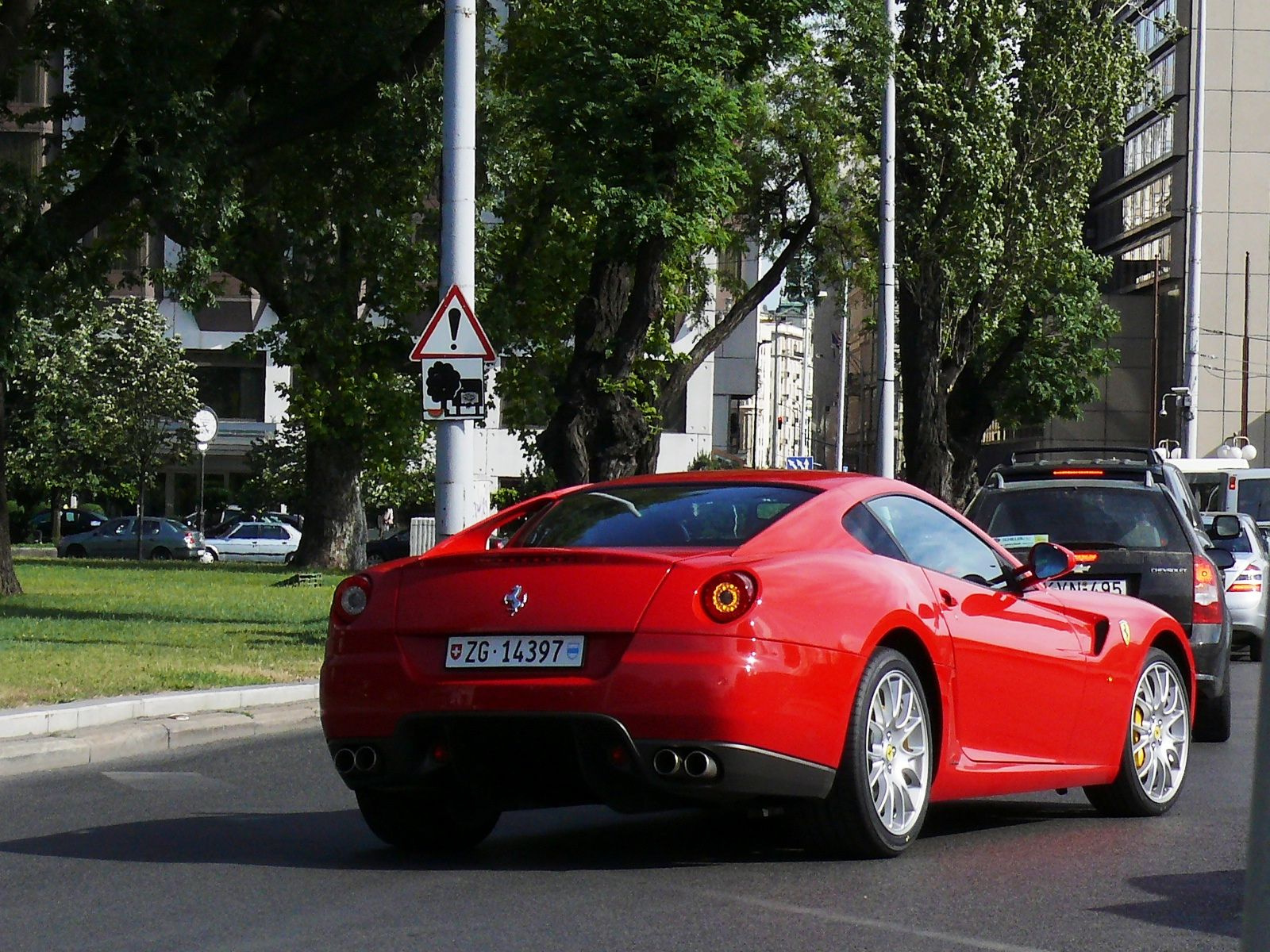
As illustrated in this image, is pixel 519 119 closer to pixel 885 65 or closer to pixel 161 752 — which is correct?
pixel 885 65

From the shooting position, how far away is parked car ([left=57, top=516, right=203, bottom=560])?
56.8m

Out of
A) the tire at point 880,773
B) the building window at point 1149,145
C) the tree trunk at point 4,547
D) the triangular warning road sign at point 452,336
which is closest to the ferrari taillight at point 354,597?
the tire at point 880,773

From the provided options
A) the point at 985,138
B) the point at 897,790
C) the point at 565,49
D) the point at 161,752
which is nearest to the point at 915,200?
the point at 985,138

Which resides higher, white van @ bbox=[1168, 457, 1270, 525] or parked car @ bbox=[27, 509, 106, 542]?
white van @ bbox=[1168, 457, 1270, 525]

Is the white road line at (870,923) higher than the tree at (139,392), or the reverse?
the tree at (139,392)

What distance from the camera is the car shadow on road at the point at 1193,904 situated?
595 centimetres

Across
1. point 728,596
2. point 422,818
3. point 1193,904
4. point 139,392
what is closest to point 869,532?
point 728,596

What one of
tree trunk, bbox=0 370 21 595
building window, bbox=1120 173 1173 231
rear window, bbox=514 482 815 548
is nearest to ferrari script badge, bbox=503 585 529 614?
rear window, bbox=514 482 815 548

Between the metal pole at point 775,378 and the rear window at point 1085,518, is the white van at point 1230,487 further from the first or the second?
the metal pole at point 775,378

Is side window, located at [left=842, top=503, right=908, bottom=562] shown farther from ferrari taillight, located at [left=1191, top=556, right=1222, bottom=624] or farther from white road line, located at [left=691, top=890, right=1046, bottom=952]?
ferrari taillight, located at [left=1191, top=556, right=1222, bottom=624]

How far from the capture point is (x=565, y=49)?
21609 millimetres

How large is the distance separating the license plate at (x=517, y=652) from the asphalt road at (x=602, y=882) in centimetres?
71

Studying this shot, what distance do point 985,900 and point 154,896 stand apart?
2.59 metres

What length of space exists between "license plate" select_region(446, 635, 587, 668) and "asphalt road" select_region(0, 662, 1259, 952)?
0.71 metres
